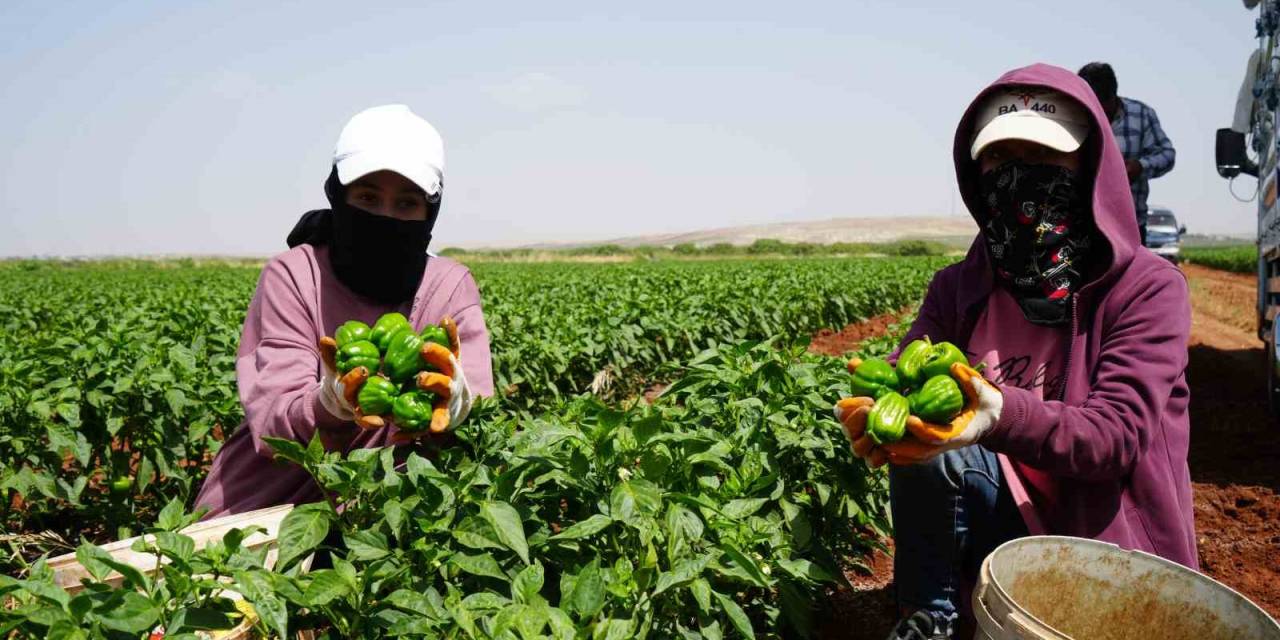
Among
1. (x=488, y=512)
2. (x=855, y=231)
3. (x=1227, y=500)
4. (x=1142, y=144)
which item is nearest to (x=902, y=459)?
(x=488, y=512)

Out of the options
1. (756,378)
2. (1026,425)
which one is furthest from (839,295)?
(1026,425)

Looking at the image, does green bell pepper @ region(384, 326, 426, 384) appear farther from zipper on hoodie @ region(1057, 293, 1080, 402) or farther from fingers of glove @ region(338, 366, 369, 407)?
zipper on hoodie @ region(1057, 293, 1080, 402)

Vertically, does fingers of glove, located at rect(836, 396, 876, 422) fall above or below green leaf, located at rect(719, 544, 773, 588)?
above

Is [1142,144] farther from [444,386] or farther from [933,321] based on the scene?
[444,386]

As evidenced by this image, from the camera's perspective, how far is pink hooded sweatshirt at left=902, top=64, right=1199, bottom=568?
7.00ft

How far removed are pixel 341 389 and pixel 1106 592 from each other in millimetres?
1935

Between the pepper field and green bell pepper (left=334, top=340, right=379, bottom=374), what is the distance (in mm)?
311

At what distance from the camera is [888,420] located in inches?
81.6

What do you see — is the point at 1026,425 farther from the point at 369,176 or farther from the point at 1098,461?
the point at 369,176

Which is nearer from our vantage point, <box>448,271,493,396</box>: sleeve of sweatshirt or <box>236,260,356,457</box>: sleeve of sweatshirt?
<box>236,260,356,457</box>: sleeve of sweatshirt

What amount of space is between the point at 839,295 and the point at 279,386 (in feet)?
33.7

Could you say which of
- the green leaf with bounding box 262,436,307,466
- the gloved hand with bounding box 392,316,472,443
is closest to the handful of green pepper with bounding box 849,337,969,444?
the gloved hand with bounding box 392,316,472,443

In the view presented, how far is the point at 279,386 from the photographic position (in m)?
2.66

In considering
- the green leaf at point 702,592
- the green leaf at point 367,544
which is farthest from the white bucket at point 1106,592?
the green leaf at point 367,544
